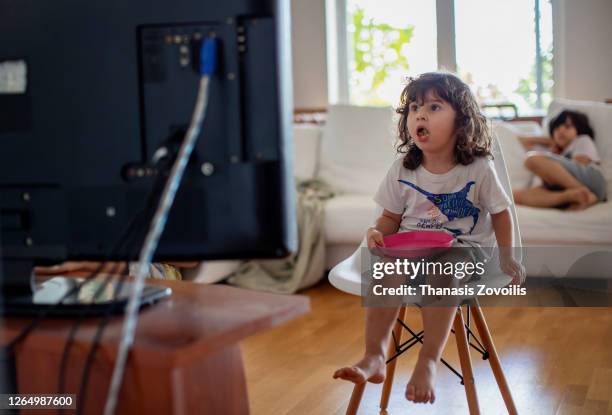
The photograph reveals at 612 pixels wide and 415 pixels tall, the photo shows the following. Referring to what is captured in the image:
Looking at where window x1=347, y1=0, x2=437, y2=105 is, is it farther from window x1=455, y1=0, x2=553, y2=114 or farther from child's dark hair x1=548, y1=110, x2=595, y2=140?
child's dark hair x1=548, y1=110, x2=595, y2=140

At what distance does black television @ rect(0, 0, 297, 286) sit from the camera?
1008 millimetres

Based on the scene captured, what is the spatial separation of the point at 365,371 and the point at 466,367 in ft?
0.98

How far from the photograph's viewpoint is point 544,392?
2.31 meters

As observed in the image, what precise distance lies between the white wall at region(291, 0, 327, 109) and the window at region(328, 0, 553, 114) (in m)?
0.12

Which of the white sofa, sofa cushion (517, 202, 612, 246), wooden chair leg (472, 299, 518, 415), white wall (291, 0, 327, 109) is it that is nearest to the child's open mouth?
wooden chair leg (472, 299, 518, 415)

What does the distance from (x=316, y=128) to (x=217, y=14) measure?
11.5ft

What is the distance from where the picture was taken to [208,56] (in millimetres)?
988

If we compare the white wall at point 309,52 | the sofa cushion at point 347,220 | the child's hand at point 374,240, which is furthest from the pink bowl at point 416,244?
the white wall at point 309,52

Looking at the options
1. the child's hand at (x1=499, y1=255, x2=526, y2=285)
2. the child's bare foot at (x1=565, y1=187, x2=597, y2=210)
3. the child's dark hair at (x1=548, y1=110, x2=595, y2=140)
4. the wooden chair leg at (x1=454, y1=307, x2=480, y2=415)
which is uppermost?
the child's dark hair at (x1=548, y1=110, x2=595, y2=140)

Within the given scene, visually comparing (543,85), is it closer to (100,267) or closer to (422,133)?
(422,133)

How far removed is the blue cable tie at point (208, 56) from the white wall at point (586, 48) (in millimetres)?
4175

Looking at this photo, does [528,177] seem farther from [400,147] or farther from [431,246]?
[431,246]

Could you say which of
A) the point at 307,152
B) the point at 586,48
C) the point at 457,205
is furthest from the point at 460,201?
the point at 586,48

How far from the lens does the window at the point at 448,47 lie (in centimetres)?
513
